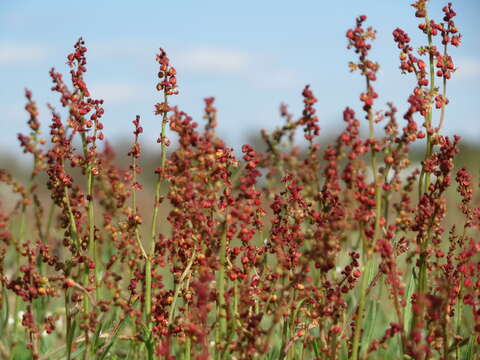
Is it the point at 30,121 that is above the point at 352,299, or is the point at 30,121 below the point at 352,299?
above

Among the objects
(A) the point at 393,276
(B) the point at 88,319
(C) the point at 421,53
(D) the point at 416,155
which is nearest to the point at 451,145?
(C) the point at 421,53

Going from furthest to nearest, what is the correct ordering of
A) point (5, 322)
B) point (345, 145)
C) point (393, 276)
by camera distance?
point (5, 322) < point (345, 145) < point (393, 276)

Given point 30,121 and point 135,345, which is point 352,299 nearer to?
point 135,345

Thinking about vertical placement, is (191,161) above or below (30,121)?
below

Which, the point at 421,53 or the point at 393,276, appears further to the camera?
the point at 421,53

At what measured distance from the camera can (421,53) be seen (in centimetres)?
315

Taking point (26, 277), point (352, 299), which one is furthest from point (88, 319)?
point (352, 299)

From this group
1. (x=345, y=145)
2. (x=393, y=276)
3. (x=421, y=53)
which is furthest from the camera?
(x=421, y=53)

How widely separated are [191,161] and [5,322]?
1.53 m

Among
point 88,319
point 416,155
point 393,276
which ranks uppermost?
point 416,155

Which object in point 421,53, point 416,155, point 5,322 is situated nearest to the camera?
point 421,53

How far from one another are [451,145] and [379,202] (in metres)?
0.53

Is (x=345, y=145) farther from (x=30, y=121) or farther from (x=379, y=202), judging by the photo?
(x=30, y=121)

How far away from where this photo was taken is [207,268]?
2.64 meters
